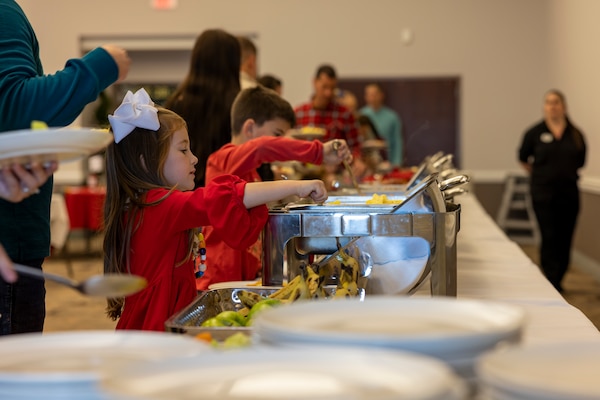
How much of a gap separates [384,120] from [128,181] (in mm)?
6667

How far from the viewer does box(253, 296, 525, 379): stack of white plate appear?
0.83 metres

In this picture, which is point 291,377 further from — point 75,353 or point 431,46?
point 431,46

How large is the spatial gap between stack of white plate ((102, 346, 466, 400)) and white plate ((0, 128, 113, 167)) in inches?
15.4

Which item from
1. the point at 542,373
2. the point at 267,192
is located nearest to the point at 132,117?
the point at 267,192

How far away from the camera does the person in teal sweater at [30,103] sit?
1.46 meters

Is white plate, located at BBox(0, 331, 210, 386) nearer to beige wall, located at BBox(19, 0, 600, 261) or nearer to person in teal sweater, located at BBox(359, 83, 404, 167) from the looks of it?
person in teal sweater, located at BBox(359, 83, 404, 167)

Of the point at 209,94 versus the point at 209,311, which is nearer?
the point at 209,311

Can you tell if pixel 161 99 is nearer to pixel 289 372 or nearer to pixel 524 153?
pixel 524 153

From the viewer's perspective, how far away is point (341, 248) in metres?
1.67

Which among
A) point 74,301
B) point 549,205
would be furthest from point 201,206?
point 549,205

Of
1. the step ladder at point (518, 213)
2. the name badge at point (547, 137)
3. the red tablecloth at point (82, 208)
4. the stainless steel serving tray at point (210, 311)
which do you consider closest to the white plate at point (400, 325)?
the stainless steel serving tray at point (210, 311)

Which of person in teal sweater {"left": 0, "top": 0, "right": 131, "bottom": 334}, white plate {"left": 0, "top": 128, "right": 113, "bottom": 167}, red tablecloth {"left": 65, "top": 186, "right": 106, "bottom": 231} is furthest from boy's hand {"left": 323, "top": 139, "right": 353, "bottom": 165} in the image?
red tablecloth {"left": 65, "top": 186, "right": 106, "bottom": 231}

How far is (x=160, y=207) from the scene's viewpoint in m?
1.71

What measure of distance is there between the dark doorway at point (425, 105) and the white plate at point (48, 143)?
25.2ft
